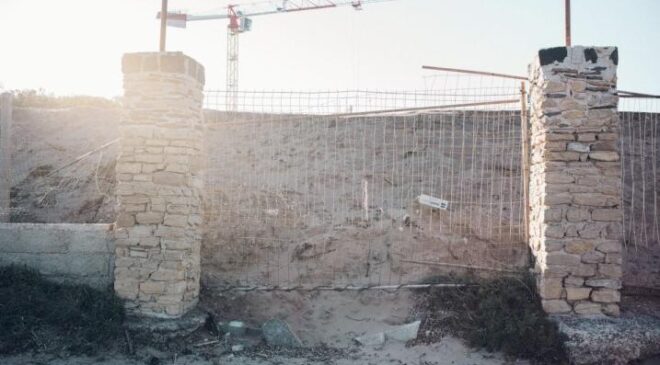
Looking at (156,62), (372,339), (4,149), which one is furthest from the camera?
(4,149)

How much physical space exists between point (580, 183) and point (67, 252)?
592 cm

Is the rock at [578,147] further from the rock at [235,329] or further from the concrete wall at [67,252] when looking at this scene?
the concrete wall at [67,252]

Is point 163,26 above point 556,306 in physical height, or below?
above

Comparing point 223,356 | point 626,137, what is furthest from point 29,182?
point 626,137

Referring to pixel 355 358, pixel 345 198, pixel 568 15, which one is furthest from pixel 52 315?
pixel 568 15

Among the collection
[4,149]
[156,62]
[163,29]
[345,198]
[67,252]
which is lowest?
[67,252]

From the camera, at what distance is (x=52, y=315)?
531 centimetres

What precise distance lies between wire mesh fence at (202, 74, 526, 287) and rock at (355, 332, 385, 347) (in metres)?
1.13

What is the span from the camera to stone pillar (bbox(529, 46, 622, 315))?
5301mm

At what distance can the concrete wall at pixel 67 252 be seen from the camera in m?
5.92

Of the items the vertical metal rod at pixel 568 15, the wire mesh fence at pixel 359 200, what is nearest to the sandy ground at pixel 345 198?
the wire mesh fence at pixel 359 200

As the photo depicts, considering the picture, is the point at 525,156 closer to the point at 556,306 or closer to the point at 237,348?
the point at 556,306

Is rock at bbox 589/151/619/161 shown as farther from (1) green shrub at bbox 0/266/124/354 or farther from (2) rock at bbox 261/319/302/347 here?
(1) green shrub at bbox 0/266/124/354

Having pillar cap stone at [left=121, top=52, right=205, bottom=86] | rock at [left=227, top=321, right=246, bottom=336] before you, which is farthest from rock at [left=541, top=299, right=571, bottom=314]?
pillar cap stone at [left=121, top=52, right=205, bottom=86]
